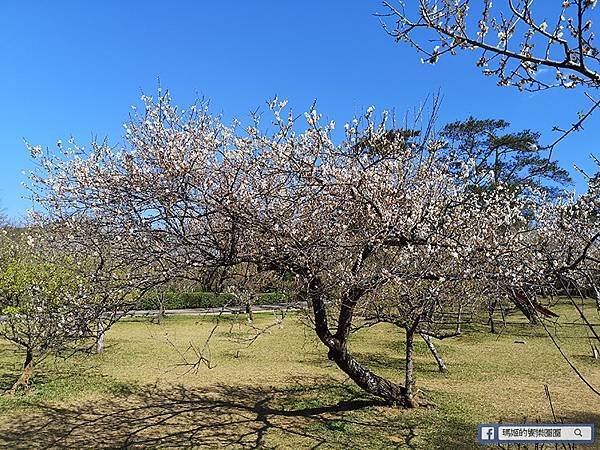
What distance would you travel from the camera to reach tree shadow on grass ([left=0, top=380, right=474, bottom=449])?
5.00 meters

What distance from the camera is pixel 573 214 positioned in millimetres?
10656

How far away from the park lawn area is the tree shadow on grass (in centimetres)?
1

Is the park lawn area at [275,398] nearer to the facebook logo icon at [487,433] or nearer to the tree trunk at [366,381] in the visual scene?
the tree trunk at [366,381]

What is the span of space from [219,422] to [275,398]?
1261 millimetres

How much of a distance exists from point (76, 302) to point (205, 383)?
4.04 m

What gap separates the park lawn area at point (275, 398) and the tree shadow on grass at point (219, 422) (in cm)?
1

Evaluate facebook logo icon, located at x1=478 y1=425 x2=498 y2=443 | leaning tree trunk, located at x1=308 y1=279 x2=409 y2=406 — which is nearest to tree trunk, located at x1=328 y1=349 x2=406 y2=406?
leaning tree trunk, located at x1=308 y1=279 x2=409 y2=406

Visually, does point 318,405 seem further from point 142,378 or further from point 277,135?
point 277,135

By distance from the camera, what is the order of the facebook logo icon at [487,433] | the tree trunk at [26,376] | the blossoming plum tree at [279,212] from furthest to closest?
the tree trunk at [26,376] → the blossoming plum tree at [279,212] → the facebook logo icon at [487,433]

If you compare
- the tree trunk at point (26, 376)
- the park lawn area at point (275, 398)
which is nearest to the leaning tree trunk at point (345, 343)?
the park lawn area at point (275, 398)

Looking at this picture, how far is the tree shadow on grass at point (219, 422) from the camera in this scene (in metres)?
5.00

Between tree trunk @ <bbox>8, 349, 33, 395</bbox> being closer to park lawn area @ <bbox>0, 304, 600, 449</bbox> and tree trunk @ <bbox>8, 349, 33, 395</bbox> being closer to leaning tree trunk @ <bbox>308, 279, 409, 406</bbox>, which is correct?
park lawn area @ <bbox>0, 304, 600, 449</bbox>

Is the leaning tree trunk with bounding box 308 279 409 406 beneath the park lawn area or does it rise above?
above

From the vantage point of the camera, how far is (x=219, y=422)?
18.7 ft
